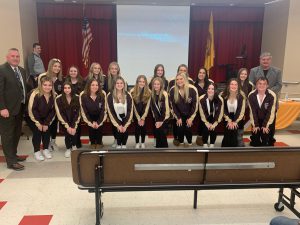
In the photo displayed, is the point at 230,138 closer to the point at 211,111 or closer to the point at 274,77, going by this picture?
the point at 211,111

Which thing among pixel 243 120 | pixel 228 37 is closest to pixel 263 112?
pixel 243 120

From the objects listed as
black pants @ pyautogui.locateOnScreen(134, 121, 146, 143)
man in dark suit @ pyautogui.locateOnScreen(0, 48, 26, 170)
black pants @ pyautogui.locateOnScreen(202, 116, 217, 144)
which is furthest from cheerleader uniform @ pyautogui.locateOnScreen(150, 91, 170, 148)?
man in dark suit @ pyautogui.locateOnScreen(0, 48, 26, 170)

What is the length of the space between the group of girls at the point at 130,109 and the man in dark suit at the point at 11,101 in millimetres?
353

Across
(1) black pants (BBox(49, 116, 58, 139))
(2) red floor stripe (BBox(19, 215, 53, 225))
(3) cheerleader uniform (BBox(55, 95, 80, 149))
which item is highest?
(3) cheerleader uniform (BBox(55, 95, 80, 149))

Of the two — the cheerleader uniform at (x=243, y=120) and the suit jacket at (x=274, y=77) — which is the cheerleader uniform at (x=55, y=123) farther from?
the suit jacket at (x=274, y=77)

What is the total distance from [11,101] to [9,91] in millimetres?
129

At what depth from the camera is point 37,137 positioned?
4066mm

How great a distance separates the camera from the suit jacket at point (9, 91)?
Answer: 11.5ft

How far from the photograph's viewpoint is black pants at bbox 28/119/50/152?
406 centimetres

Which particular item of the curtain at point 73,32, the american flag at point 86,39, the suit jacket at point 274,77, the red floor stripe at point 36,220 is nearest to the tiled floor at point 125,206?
the red floor stripe at point 36,220

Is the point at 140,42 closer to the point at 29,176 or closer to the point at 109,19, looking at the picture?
the point at 109,19

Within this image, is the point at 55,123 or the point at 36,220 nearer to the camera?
the point at 36,220

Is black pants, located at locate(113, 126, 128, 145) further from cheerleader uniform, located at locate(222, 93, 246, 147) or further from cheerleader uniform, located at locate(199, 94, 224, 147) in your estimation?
cheerleader uniform, located at locate(222, 93, 246, 147)

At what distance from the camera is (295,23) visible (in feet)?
22.5
